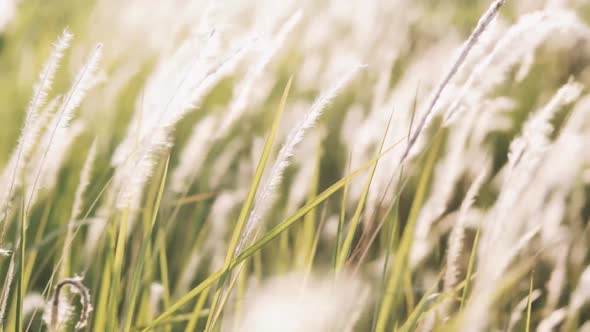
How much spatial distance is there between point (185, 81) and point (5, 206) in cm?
22

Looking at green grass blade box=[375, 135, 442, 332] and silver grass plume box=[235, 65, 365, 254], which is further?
green grass blade box=[375, 135, 442, 332]

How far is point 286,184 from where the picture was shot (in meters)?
1.77

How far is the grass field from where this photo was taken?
657 millimetres

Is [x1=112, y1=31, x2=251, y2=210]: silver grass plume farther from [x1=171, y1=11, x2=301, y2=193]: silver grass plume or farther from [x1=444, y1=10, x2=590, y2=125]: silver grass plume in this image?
[x1=444, y1=10, x2=590, y2=125]: silver grass plume

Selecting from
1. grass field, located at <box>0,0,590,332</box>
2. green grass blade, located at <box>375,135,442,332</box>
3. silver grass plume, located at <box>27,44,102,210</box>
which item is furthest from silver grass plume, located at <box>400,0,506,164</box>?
silver grass plume, located at <box>27,44,102,210</box>

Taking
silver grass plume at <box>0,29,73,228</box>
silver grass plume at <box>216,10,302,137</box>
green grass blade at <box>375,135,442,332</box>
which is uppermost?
silver grass plume at <box>216,10,302,137</box>

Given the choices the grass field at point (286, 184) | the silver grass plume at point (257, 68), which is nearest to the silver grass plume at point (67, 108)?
the grass field at point (286, 184)

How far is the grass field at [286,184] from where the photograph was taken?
66 cm

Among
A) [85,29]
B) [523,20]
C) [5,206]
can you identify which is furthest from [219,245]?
[85,29]

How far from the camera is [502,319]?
1.12 metres

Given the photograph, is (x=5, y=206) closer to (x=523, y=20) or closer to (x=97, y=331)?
(x=97, y=331)

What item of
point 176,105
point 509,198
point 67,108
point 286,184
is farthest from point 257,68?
point 286,184

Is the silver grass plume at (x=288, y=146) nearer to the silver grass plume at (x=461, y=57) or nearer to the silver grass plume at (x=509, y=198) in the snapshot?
the silver grass plume at (x=461, y=57)

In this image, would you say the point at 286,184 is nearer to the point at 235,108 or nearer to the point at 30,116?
the point at 235,108
